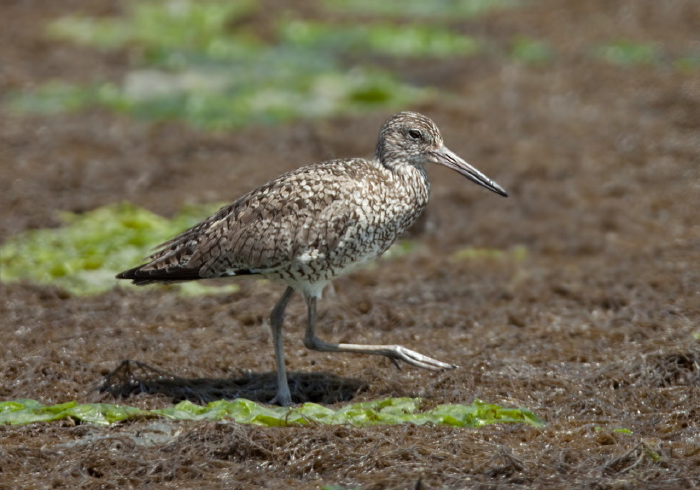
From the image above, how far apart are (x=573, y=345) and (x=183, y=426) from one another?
295 centimetres

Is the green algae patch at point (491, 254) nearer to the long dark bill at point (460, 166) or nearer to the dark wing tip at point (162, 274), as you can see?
the long dark bill at point (460, 166)

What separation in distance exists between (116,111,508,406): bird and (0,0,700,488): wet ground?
0.62 meters

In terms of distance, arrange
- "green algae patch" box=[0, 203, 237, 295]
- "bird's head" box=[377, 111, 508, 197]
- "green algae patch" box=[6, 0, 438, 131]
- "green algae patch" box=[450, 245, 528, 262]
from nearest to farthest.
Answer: "bird's head" box=[377, 111, 508, 197] < "green algae patch" box=[0, 203, 237, 295] < "green algae patch" box=[450, 245, 528, 262] < "green algae patch" box=[6, 0, 438, 131]

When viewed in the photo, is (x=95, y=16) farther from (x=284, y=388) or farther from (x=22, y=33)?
(x=284, y=388)

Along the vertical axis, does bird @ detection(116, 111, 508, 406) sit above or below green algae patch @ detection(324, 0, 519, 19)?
below

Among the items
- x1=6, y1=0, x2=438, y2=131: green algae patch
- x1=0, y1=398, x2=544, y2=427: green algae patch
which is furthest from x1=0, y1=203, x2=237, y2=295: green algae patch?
x1=6, y1=0, x2=438, y2=131: green algae patch

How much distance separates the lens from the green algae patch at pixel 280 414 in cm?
621

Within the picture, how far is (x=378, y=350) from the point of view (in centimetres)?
714

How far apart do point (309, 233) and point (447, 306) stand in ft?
7.91

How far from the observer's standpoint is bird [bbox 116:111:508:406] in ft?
22.3

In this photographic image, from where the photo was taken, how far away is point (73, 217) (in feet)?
34.7

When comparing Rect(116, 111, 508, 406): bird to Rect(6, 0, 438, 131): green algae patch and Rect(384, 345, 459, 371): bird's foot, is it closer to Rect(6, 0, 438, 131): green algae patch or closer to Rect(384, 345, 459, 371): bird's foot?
Rect(384, 345, 459, 371): bird's foot

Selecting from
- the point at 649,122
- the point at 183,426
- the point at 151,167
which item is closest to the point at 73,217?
the point at 151,167

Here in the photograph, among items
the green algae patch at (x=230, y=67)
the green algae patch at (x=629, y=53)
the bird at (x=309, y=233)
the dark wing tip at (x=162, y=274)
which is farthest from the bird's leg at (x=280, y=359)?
the green algae patch at (x=629, y=53)
